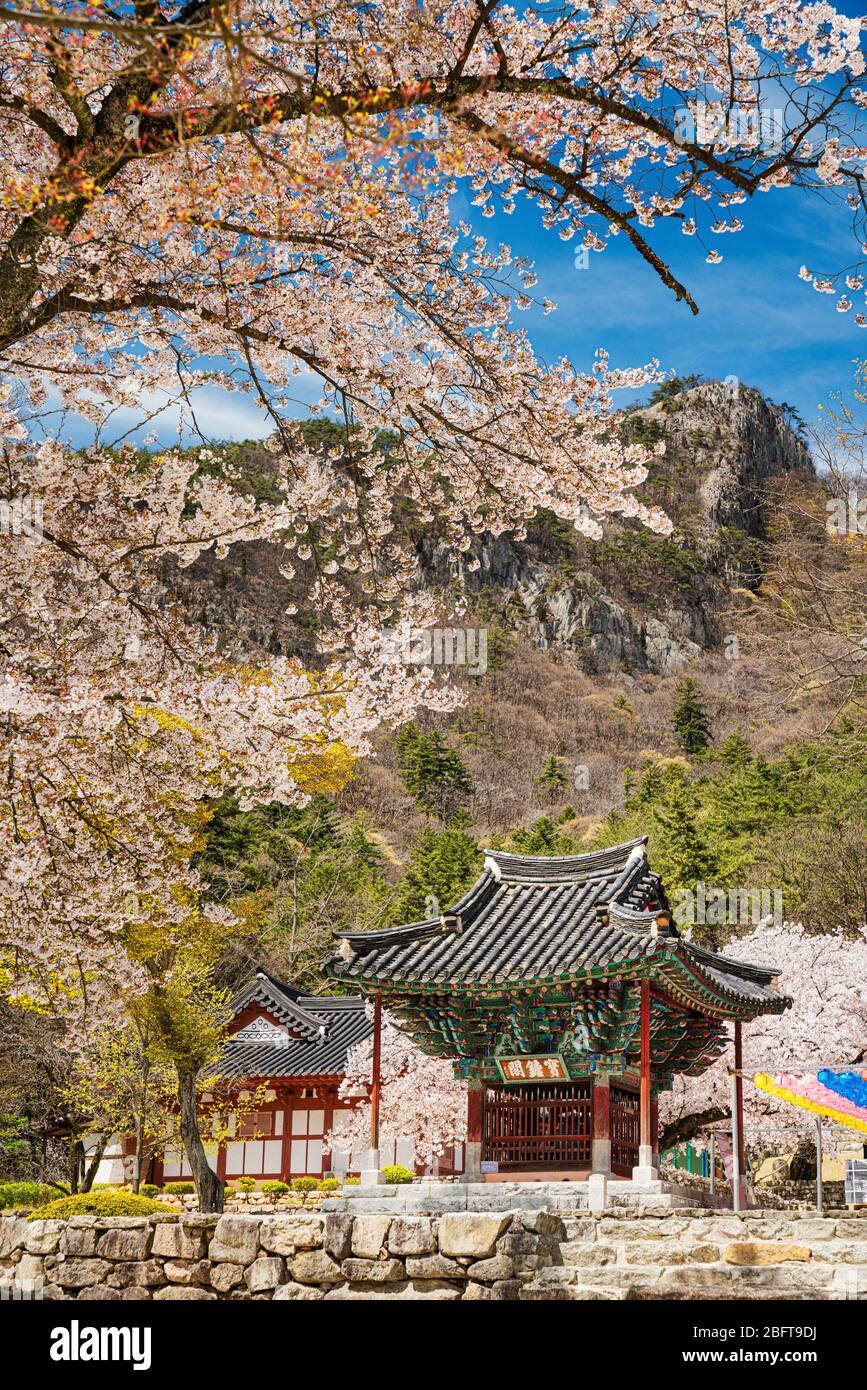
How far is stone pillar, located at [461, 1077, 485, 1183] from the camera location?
16.0 m

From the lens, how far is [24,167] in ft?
22.1

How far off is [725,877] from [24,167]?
103 feet

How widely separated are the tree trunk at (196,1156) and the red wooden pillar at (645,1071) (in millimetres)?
7326

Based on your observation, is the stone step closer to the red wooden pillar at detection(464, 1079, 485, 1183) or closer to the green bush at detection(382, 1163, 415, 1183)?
the red wooden pillar at detection(464, 1079, 485, 1183)

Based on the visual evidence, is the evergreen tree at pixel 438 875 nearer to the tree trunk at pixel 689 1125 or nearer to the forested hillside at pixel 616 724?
the forested hillside at pixel 616 724

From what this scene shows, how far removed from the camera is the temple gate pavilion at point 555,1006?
15.4 metres

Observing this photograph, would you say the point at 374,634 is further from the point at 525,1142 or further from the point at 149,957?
the point at 149,957

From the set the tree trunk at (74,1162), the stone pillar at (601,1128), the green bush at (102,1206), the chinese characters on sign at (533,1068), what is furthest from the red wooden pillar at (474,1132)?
the tree trunk at (74,1162)

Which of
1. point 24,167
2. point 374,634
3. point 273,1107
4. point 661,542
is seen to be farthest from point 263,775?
point 661,542

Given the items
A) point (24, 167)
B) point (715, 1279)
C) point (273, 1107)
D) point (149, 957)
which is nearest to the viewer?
point (24, 167)

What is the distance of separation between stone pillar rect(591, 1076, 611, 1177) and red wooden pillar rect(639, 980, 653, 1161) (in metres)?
0.50

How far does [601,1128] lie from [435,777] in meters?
44.2

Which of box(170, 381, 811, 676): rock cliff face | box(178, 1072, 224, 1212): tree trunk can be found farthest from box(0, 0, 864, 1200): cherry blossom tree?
box(170, 381, 811, 676): rock cliff face

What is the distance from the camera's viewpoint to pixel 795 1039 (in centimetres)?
2367
